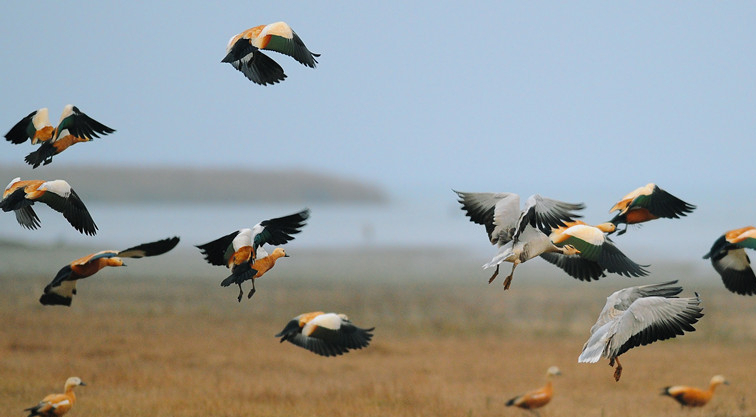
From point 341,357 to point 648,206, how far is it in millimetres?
12824

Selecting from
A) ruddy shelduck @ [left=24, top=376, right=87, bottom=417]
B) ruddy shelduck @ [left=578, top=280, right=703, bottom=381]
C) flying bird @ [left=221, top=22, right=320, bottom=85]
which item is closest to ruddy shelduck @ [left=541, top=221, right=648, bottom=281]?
ruddy shelduck @ [left=578, top=280, right=703, bottom=381]

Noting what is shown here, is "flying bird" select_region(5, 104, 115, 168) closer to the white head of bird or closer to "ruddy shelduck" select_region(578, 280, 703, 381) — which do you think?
the white head of bird

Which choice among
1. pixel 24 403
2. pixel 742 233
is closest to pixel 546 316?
pixel 24 403

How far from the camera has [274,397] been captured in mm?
14562

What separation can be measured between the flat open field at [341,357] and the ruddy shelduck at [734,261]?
21.1ft

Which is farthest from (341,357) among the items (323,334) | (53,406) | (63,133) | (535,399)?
(63,133)

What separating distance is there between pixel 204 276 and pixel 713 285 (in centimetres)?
1989

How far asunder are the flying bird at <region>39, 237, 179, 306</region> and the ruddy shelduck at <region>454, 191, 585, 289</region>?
2.18m

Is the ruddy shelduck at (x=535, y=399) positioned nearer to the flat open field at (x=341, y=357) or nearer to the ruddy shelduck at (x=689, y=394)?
the flat open field at (x=341, y=357)

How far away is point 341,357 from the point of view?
63.5ft

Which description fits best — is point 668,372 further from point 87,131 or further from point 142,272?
point 142,272

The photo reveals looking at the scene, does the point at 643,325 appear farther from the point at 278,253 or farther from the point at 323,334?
the point at 323,334

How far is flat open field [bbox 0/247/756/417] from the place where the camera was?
14.2 m

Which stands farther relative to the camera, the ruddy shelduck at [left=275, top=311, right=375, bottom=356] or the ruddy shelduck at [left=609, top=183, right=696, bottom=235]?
the ruddy shelduck at [left=275, top=311, right=375, bottom=356]
